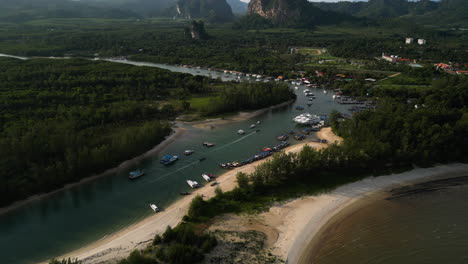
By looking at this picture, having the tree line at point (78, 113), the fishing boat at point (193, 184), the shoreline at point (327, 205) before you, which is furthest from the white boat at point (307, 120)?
the fishing boat at point (193, 184)

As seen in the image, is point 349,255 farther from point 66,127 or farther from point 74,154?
point 66,127

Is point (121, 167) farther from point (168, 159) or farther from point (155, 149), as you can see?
point (155, 149)

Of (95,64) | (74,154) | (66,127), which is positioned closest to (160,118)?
(66,127)

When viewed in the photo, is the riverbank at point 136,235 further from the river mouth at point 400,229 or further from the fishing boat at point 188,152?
the river mouth at point 400,229

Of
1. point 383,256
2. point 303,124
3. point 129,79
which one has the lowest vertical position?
point 383,256

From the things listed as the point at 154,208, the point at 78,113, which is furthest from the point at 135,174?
the point at 78,113

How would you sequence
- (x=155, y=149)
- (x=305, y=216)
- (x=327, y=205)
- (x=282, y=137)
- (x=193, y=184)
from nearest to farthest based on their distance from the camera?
(x=305, y=216) < (x=327, y=205) < (x=193, y=184) < (x=155, y=149) < (x=282, y=137)
